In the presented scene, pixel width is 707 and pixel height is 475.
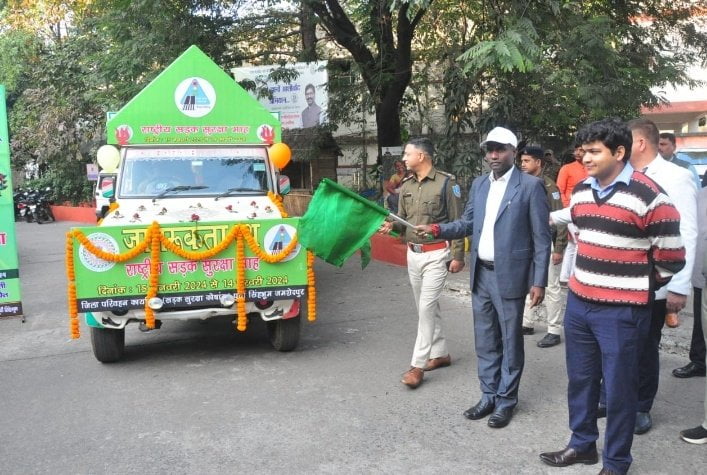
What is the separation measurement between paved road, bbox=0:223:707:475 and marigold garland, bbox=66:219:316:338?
584 millimetres

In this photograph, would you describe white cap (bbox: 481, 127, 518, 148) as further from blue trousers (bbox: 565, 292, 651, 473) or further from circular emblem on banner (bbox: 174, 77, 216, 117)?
circular emblem on banner (bbox: 174, 77, 216, 117)

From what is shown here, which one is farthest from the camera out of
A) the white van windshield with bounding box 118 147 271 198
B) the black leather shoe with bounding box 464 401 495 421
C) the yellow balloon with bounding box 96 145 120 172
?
the yellow balloon with bounding box 96 145 120 172

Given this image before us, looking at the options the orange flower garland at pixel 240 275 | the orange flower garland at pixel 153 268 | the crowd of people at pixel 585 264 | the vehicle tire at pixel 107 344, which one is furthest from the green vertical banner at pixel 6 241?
the crowd of people at pixel 585 264

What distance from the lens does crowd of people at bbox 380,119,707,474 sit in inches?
131

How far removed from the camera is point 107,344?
5.71 m

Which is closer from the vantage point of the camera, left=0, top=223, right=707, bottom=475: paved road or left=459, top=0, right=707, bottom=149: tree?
left=0, top=223, right=707, bottom=475: paved road

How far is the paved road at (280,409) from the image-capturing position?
12.5 feet

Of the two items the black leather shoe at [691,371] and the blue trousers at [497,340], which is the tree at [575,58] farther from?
the black leather shoe at [691,371]

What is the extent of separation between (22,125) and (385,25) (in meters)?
19.9

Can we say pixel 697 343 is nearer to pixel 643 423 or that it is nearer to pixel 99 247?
pixel 643 423

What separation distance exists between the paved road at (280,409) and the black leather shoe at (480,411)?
5 centimetres

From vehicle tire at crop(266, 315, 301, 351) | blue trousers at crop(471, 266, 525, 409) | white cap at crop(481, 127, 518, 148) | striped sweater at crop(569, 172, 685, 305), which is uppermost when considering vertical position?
white cap at crop(481, 127, 518, 148)

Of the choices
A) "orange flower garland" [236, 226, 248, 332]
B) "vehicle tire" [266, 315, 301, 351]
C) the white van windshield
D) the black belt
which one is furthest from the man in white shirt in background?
the white van windshield

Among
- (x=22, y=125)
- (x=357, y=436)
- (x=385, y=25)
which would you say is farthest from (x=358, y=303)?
(x=22, y=125)
